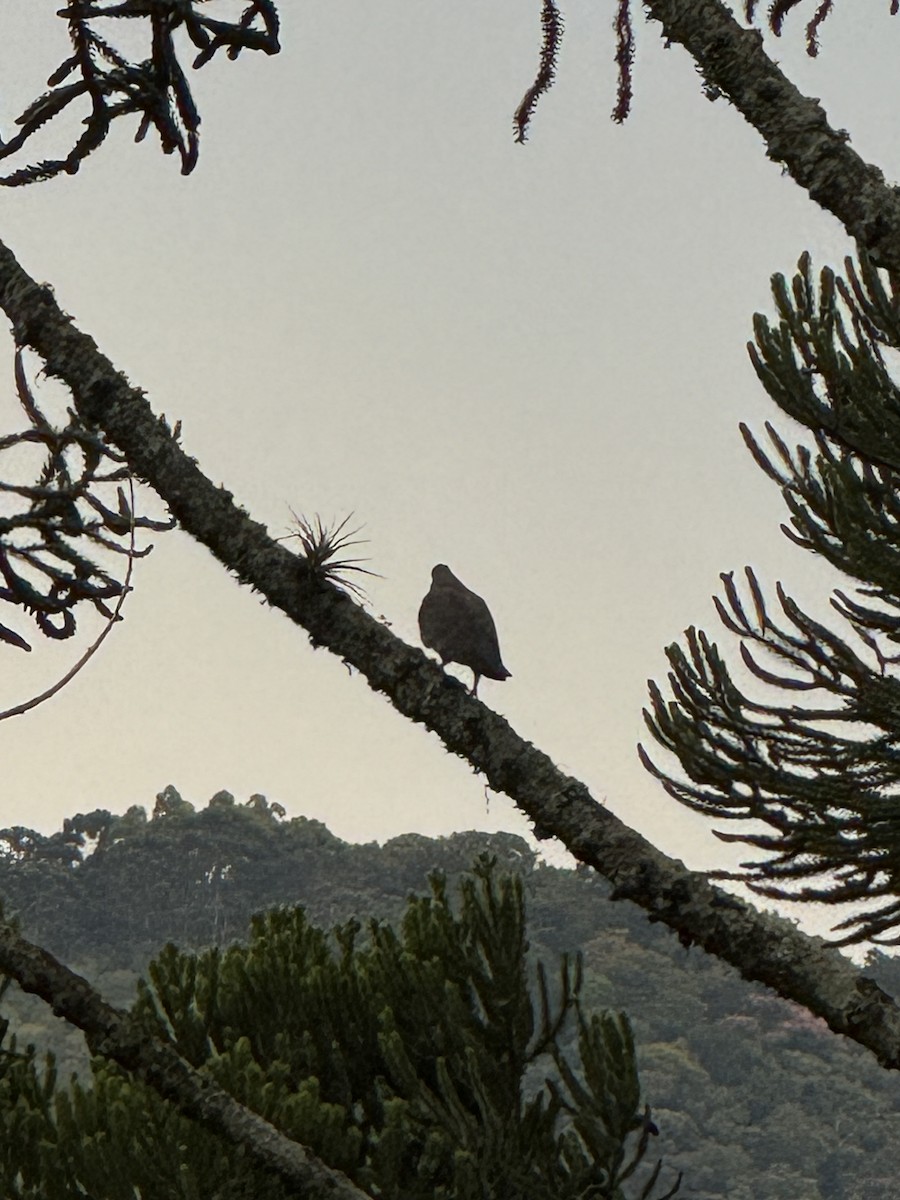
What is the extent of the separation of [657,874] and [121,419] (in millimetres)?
1795

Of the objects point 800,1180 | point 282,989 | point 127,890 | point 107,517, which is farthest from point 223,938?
point 107,517

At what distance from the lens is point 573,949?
2830 inches

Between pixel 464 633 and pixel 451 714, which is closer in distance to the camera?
pixel 451 714

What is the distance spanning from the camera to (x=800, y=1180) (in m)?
64.2

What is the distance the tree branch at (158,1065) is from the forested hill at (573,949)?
6037 cm

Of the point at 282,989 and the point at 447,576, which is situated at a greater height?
the point at 447,576

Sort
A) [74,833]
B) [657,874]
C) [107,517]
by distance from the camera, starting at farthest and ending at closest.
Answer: [74,833], [107,517], [657,874]

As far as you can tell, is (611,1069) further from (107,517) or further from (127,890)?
(127,890)

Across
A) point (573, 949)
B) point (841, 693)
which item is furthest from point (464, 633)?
point (573, 949)

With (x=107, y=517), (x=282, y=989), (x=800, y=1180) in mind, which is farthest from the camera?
(x=800, y=1180)

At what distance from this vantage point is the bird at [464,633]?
797 centimetres

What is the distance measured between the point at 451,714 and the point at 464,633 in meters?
3.76

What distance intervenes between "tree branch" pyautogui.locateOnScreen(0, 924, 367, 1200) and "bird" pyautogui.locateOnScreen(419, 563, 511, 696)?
4.05m

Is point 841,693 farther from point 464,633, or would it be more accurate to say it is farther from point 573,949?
point 573,949
